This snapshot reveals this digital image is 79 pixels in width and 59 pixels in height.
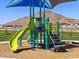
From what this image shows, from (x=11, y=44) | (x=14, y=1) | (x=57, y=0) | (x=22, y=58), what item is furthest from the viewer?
(x=57, y=0)

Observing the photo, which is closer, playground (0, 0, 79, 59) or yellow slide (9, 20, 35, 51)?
playground (0, 0, 79, 59)

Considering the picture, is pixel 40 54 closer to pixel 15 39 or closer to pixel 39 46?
pixel 15 39

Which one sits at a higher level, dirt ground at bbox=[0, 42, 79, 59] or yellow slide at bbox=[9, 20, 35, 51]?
yellow slide at bbox=[9, 20, 35, 51]

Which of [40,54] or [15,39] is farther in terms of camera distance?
[15,39]

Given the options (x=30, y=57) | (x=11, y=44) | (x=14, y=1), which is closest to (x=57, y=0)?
(x=14, y=1)

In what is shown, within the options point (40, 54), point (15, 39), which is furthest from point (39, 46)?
point (40, 54)

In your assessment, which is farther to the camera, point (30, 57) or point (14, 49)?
point (14, 49)

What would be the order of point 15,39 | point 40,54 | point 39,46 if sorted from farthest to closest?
point 39,46
point 15,39
point 40,54

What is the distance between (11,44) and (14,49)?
75cm

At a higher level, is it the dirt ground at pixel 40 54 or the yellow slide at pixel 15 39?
the yellow slide at pixel 15 39

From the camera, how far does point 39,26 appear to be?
2280 cm

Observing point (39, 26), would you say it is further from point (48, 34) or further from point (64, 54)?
point (64, 54)

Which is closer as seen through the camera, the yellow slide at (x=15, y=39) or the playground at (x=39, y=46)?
the playground at (x=39, y=46)

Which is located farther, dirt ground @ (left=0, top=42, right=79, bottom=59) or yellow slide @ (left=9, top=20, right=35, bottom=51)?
yellow slide @ (left=9, top=20, right=35, bottom=51)
